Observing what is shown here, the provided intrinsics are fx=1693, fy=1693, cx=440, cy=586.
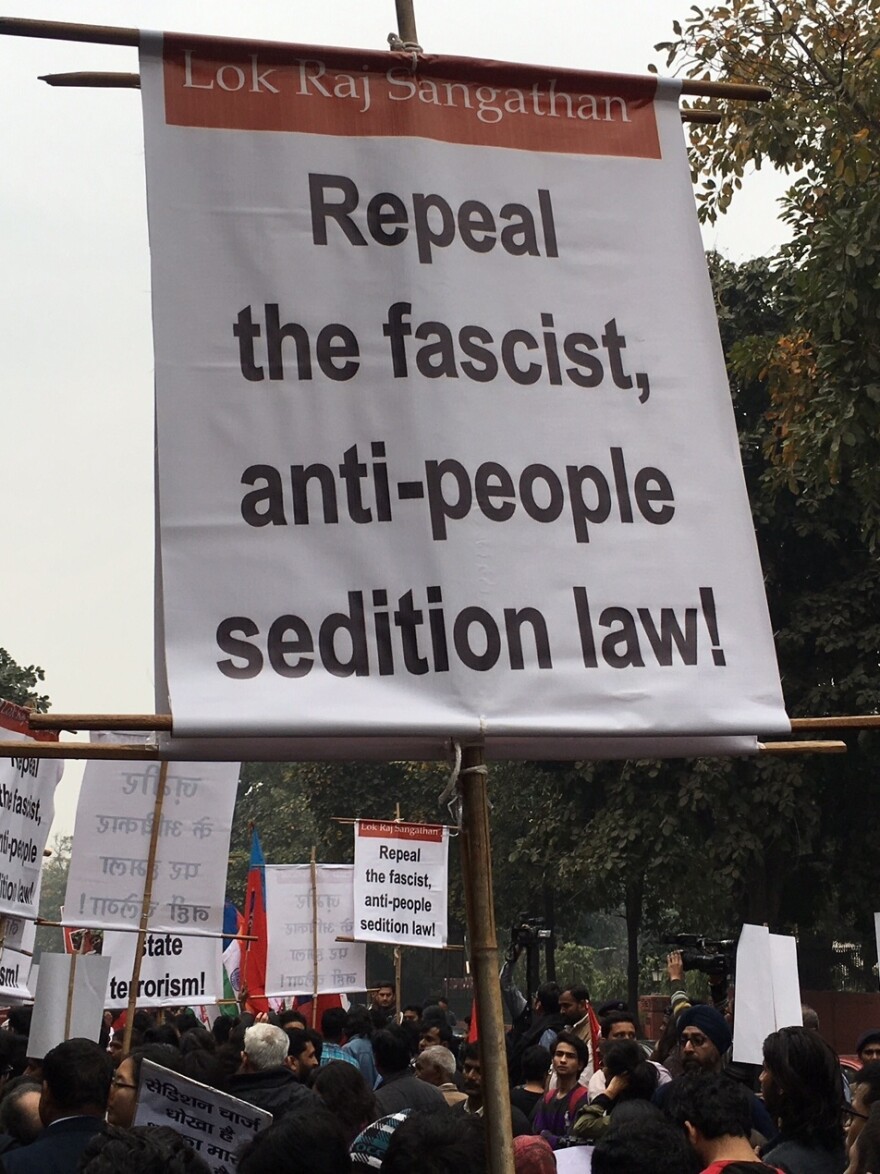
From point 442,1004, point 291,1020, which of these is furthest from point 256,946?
point 291,1020

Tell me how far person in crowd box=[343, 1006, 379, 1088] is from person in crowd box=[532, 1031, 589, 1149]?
375 centimetres

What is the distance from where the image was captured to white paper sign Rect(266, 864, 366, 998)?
1692cm

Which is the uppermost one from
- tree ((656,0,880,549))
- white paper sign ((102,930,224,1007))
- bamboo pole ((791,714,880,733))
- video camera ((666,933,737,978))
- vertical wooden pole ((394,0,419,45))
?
tree ((656,0,880,549))

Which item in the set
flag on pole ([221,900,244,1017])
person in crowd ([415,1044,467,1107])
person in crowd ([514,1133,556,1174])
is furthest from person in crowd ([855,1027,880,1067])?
flag on pole ([221,900,244,1017])

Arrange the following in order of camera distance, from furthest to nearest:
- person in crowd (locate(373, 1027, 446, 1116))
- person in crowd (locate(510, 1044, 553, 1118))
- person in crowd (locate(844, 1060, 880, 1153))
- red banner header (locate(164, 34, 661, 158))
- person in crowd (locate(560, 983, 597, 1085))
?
person in crowd (locate(560, 983, 597, 1085)), person in crowd (locate(510, 1044, 553, 1118)), person in crowd (locate(373, 1027, 446, 1116)), person in crowd (locate(844, 1060, 880, 1153)), red banner header (locate(164, 34, 661, 158))

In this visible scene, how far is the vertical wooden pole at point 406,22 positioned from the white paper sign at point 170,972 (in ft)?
25.3

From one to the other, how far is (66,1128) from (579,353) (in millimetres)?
2921

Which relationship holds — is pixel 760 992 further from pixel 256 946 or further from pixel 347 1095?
pixel 256 946

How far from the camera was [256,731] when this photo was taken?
340 centimetres

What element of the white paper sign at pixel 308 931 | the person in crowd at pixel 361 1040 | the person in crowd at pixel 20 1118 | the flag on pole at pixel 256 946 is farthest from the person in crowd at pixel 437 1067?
the white paper sign at pixel 308 931

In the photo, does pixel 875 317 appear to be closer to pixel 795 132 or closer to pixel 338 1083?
pixel 795 132

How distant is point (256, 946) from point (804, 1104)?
13.8 meters

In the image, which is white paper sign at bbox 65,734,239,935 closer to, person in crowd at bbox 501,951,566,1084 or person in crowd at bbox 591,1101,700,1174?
person in crowd at bbox 501,951,566,1084

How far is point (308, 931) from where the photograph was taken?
17.3 meters
